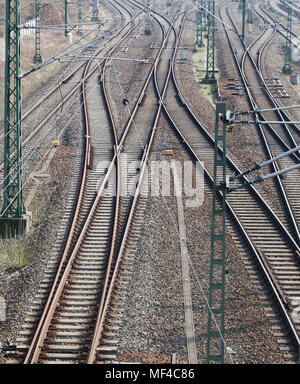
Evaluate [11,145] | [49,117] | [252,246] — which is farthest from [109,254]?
[49,117]

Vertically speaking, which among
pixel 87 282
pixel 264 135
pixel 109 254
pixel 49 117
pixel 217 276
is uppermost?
pixel 49 117

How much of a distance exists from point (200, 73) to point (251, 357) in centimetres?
2736

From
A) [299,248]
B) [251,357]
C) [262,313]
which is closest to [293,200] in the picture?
[299,248]

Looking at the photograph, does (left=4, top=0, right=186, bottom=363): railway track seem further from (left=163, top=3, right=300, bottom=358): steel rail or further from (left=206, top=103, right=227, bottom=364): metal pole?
(left=163, top=3, right=300, bottom=358): steel rail

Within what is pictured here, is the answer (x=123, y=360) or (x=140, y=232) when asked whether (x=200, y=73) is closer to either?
(x=140, y=232)

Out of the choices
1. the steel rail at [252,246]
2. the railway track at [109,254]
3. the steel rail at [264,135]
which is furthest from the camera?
the steel rail at [264,135]

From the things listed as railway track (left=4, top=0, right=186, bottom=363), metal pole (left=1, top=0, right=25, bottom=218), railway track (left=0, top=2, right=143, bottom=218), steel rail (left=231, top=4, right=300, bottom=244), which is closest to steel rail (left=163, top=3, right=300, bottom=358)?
steel rail (left=231, top=4, right=300, bottom=244)

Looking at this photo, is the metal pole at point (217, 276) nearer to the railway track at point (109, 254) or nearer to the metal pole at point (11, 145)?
the railway track at point (109, 254)

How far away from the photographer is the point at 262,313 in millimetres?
11906

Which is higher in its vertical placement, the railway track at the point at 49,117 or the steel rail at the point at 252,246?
the railway track at the point at 49,117

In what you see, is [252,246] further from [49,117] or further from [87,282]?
[49,117]

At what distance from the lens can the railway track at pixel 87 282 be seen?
10891 mm

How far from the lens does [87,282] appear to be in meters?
13.2

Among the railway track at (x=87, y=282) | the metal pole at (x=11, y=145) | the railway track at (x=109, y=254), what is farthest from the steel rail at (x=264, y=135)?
the metal pole at (x=11, y=145)
